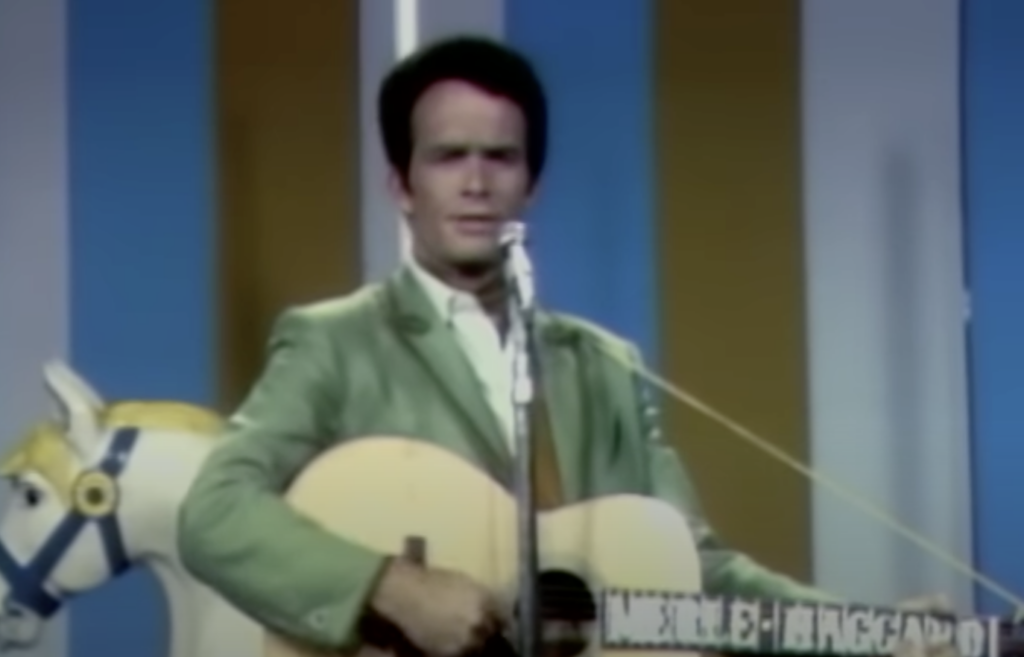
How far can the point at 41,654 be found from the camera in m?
1.79

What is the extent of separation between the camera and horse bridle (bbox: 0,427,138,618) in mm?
1776

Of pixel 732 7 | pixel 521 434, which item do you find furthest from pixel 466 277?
pixel 732 7

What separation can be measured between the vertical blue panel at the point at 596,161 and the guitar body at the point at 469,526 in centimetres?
15

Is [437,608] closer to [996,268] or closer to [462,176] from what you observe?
[462,176]

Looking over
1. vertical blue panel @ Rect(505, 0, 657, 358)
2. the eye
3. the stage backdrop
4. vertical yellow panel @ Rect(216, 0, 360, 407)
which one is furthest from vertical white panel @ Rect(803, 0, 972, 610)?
the eye

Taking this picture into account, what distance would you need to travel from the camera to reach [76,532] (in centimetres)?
178

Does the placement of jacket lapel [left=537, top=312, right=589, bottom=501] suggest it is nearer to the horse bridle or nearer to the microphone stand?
the microphone stand

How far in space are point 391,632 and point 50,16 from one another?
0.52 m

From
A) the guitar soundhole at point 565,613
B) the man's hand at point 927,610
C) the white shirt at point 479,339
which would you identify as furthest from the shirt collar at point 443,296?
the man's hand at point 927,610

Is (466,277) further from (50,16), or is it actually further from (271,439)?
(50,16)

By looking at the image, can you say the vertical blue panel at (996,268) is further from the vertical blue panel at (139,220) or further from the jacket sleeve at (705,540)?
the vertical blue panel at (139,220)

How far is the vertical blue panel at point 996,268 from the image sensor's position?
1828mm

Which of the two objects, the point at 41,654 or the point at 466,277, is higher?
the point at 466,277

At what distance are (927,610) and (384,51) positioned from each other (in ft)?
1.78
